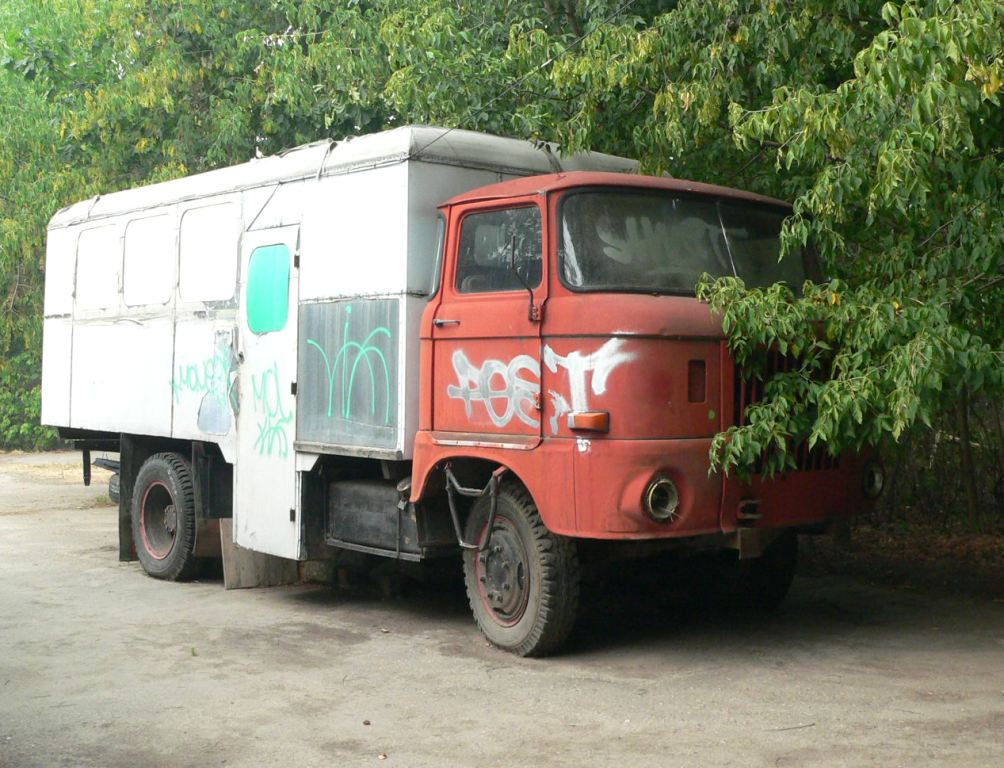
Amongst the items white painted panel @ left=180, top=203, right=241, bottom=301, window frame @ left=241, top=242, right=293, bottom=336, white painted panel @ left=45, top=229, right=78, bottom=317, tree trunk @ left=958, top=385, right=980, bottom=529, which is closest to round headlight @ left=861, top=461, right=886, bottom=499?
tree trunk @ left=958, top=385, right=980, bottom=529

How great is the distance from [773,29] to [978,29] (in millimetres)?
3002

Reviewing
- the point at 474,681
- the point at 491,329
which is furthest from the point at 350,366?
the point at 474,681

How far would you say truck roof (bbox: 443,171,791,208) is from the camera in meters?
7.51

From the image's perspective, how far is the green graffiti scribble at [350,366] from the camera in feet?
27.4

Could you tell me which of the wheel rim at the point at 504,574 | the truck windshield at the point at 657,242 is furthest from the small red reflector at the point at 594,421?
the wheel rim at the point at 504,574

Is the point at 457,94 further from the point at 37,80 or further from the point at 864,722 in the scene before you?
the point at 37,80

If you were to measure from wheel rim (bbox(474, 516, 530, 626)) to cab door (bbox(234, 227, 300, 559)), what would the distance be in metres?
1.73

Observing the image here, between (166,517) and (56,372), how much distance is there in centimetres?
234

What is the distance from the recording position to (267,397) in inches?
372

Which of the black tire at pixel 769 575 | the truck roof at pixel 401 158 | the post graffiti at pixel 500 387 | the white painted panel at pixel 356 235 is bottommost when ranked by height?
the black tire at pixel 769 575

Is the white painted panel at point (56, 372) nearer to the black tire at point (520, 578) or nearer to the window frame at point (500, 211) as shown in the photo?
the window frame at point (500, 211)

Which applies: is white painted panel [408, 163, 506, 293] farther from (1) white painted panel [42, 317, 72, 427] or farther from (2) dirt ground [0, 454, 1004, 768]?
(1) white painted panel [42, 317, 72, 427]

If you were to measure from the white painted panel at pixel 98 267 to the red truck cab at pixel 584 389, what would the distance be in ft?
14.9

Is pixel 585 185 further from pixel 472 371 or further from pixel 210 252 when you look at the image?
pixel 210 252
